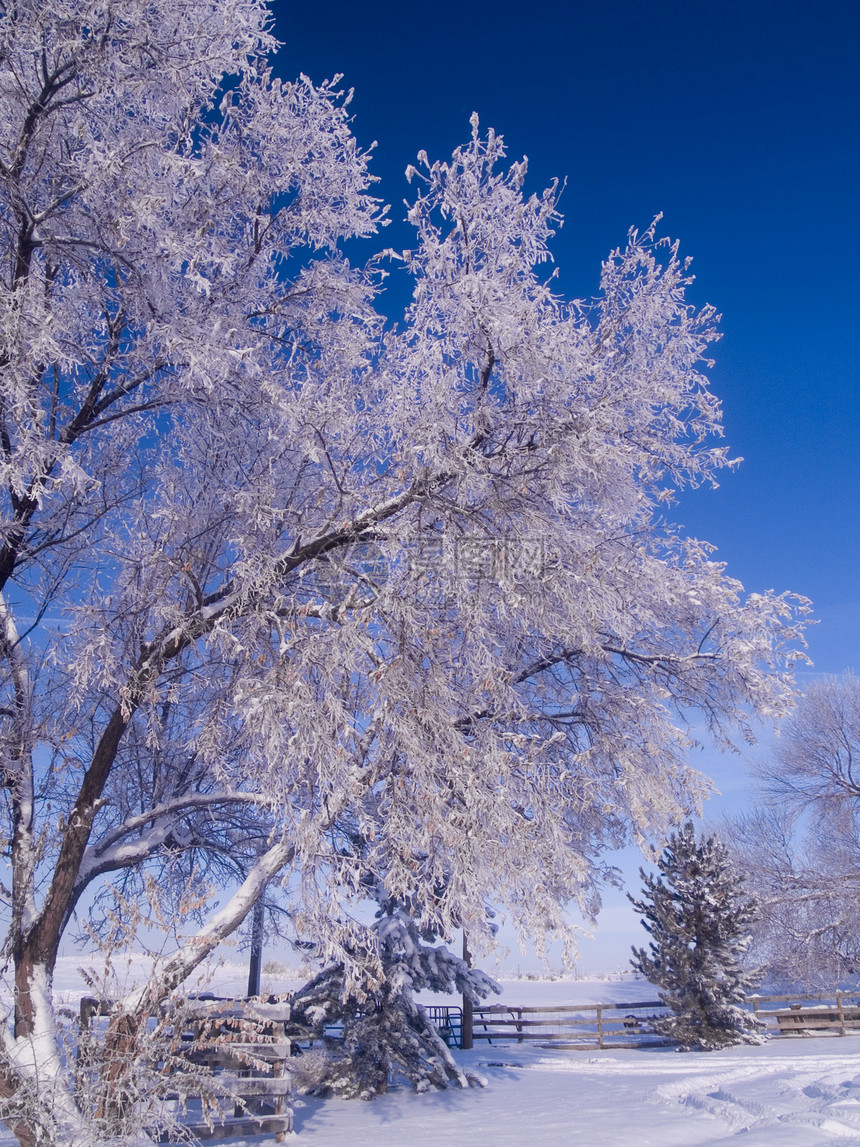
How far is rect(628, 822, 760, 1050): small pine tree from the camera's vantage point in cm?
1703

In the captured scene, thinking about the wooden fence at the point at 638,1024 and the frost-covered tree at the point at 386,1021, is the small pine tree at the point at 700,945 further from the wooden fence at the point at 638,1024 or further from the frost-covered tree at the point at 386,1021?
the frost-covered tree at the point at 386,1021

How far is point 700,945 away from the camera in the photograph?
17547 mm

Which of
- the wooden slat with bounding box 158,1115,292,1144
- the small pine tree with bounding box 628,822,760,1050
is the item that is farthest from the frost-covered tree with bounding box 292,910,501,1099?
the small pine tree with bounding box 628,822,760,1050

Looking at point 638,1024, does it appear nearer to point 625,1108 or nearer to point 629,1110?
point 625,1108

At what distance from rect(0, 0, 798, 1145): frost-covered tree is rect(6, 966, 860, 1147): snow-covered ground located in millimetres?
2092

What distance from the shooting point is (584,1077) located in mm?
13055

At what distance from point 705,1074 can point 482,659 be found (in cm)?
917

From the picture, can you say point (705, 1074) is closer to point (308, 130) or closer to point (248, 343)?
point (248, 343)

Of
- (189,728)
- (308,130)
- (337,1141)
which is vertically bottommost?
(337,1141)

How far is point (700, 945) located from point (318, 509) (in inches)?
585

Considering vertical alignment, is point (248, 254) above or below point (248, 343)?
above

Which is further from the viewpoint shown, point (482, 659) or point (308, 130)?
point (308, 130)

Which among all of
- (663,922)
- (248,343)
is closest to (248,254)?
(248,343)

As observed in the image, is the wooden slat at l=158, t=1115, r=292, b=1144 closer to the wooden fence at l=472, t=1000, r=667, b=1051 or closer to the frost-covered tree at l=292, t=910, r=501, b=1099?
the frost-covered tree at l=292, t=910, r=501, b=1099
